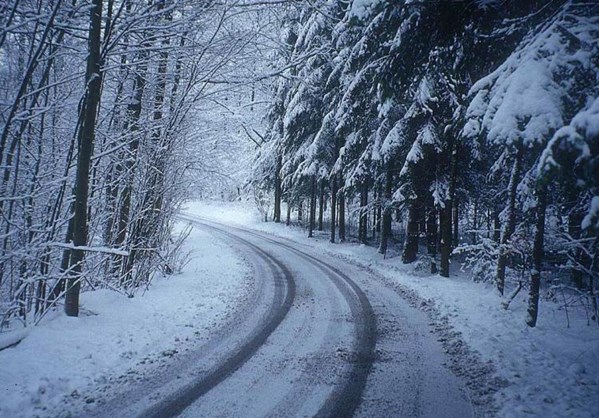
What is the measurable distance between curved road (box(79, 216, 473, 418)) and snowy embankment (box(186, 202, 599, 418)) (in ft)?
2.29

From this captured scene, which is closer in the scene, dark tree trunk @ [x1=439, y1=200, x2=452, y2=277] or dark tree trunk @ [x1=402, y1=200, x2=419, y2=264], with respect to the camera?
dark tree trunk @ [x1=439, y1=200, x2=452, y2=277]

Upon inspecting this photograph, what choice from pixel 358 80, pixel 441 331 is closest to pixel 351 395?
pixel 441 331

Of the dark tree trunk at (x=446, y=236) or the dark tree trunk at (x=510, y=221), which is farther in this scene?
the dark tree trunk at (x=446, y=236)

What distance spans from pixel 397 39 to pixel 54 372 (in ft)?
25.6

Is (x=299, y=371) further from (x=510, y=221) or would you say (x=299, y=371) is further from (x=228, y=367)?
(x=510, y=221)

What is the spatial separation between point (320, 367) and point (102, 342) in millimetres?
3792

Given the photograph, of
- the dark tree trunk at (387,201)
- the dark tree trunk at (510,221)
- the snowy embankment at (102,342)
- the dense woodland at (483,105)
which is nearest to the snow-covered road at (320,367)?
the snowy embankment at (102,342)

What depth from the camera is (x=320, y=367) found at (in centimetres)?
552

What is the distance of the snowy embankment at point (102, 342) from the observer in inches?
176

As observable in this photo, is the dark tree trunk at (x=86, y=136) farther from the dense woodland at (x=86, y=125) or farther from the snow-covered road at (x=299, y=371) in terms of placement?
the snow-covered road at (x=299, y=371)

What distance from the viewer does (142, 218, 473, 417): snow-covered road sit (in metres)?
4.44

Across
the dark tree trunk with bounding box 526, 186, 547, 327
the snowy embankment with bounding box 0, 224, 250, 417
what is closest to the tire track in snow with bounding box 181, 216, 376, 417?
the snowy embankment with bounding box 0, 224, 250, 417

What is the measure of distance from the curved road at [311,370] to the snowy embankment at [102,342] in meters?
0.54

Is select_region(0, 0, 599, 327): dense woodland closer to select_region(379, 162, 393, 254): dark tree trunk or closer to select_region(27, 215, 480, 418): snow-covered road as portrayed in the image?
select_region(27, 215, 480, 418): snow-covered road
